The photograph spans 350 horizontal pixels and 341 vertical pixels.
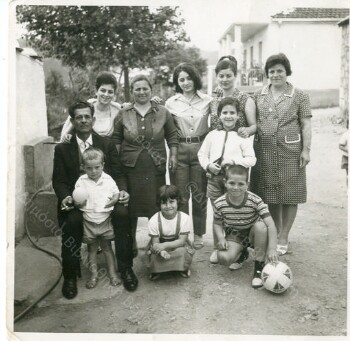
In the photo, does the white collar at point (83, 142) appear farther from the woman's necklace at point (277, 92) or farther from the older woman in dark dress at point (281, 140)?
the woman's necklace at point (277, 92)

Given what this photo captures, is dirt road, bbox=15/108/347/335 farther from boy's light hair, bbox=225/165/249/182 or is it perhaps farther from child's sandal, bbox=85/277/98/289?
boy's light hair, bbox=225/165/249/182

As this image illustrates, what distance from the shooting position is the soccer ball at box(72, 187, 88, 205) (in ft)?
7.90

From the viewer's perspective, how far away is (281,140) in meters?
2.75

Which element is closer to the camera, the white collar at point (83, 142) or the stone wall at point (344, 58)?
the white collar at point (83, 142)

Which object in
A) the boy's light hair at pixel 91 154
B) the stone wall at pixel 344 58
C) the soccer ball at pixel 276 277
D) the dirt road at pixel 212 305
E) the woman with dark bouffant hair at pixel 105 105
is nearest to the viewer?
the dirt road at pixel 212 305

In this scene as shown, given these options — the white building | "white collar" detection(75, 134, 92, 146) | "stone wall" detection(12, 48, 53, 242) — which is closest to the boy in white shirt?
"white collar" detection(75, 134, 92, 146)

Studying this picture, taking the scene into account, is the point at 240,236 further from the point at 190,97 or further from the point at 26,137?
the point at 26,137

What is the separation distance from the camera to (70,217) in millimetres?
2393

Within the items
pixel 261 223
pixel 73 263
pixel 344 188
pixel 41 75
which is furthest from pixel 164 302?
pixel 344 188

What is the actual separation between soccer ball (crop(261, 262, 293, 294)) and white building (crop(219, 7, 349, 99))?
1.70 metres

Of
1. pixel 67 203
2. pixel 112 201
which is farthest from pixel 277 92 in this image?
pixel 67 203

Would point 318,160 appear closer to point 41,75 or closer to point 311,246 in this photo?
point 311,246

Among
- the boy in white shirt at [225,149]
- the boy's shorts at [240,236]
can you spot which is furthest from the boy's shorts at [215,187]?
the boy's shorts at [240,236]

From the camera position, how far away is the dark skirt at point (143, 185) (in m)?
2.68
